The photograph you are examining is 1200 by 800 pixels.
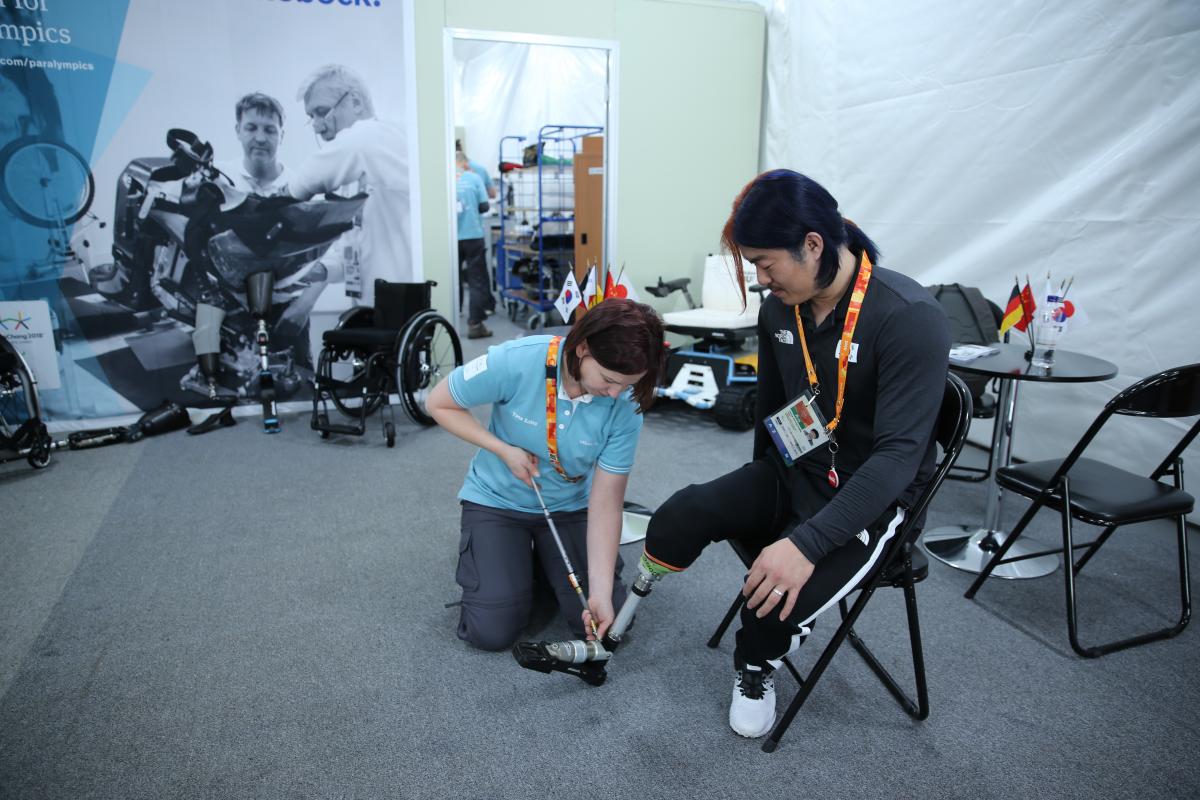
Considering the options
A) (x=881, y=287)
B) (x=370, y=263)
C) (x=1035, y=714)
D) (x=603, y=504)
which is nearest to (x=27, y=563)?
(x=603, y=504)

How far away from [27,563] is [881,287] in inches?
105

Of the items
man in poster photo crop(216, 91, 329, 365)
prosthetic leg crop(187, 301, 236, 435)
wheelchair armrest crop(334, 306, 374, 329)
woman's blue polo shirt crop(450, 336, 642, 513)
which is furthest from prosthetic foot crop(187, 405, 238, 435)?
woman's blue polo shirt crop(450, 336, 642, 513)

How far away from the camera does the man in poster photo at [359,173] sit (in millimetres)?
3932

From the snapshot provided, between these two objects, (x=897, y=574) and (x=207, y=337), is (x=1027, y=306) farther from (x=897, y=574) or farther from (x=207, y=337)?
(x=207, y=337)

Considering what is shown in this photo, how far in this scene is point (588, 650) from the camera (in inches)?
65.0

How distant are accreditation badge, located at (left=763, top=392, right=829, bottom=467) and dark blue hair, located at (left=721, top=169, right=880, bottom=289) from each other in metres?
0.25

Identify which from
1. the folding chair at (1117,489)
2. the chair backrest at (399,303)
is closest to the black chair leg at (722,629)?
the folding chair at (1117,489)

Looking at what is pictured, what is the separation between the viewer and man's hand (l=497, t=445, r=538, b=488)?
186 centimetres

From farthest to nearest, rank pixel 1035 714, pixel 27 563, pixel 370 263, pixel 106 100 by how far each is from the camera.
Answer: pixel 370 263 < pixel 106 100 < pixel 27 563 < pixel 1035 714

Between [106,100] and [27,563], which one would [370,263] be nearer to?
[106,100]

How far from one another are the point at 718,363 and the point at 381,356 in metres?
1.72

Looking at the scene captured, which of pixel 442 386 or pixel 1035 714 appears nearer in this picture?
pixel 1035 714

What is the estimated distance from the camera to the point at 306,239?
13.3 feet

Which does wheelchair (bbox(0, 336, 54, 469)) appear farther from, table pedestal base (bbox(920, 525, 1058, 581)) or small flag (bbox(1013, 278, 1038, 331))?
small flag (bbox(1013, 278, 1038, 331))
